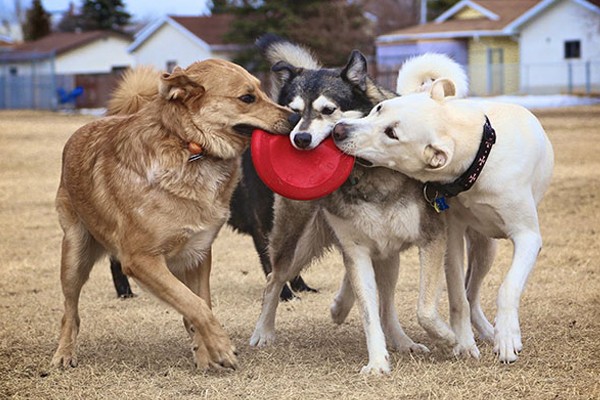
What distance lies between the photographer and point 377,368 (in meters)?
5.40

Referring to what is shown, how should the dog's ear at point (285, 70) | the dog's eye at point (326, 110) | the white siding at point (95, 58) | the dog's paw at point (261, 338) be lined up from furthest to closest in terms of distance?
the white siding at point (95, 58)
the dog's paw at point (261, 338)
the dog's ear at point (285, 70)
the dog's eye at point (326, 110)

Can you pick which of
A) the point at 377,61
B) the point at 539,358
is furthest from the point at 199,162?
the point at 377,61

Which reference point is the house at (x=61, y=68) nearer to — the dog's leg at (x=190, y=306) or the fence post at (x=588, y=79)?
the fence post at (x=588, y=79)

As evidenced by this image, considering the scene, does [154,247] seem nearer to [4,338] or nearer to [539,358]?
[4,338]

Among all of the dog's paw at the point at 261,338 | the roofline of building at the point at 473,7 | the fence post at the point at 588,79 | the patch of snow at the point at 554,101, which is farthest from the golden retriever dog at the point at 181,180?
the roofline of building at the point at 473,7

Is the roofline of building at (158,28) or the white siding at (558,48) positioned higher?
the roofline of building at (158,28)

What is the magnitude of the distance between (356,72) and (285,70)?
555 millimetres

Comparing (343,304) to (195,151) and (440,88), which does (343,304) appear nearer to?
(195,151)

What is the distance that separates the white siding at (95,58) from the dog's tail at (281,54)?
5476 cm

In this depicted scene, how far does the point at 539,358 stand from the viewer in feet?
18.2

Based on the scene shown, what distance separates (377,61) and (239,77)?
43505mm

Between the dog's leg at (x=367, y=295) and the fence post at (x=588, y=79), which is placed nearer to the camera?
the dog's leg at (x=367, y=295)

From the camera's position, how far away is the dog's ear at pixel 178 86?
5.55 meters

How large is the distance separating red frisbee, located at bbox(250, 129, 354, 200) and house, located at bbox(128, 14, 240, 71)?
46.8 metres
